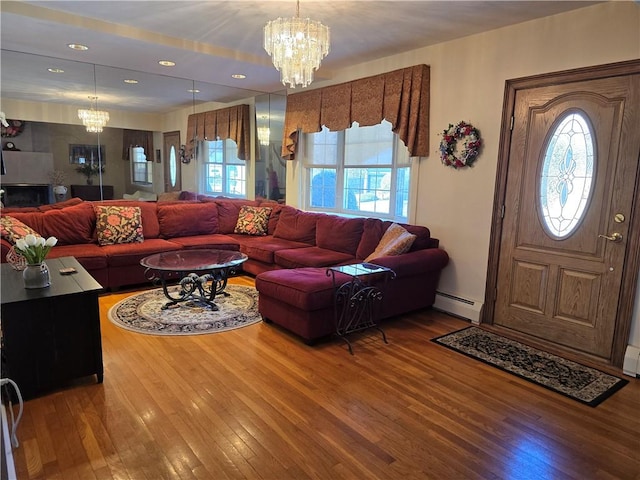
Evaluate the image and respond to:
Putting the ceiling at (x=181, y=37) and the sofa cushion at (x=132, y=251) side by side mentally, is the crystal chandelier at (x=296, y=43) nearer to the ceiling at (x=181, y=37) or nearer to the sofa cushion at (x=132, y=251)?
the ceiling at (x=181, y=37)

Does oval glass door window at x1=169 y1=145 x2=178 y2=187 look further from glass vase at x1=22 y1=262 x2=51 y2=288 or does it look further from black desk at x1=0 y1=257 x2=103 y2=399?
glass vase at x1=22 y1=262 x2=51 y2=288

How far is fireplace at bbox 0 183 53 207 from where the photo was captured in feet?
14.8

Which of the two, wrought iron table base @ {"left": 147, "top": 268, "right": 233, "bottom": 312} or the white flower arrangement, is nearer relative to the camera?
the white flower arrangement

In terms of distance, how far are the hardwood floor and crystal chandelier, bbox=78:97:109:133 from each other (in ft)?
9.73

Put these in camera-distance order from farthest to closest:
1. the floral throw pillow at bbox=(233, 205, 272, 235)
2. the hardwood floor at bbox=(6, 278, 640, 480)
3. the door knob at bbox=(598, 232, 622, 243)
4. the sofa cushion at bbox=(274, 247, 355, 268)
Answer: the floral throw pillow at bbox=(233, 205, 272, 235), the sofa cushion at bbox=(274, 247, 355, 268), the door knob at bbox=(598, 232, 622, 243), the hardwood floor at bbox=(6, 278, 640, 480)

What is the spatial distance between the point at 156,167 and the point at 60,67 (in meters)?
1.55

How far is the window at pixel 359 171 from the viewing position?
4730mm

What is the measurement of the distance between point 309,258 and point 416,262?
113 cm

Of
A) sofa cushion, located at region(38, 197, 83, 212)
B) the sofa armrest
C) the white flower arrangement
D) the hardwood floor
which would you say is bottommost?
the hardwood floor

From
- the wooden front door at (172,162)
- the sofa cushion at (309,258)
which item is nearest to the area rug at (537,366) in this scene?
the sofa cushion at (309,258)

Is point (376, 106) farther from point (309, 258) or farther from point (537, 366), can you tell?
point (537, 366)

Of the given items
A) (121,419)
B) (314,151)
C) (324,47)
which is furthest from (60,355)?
(314,151)

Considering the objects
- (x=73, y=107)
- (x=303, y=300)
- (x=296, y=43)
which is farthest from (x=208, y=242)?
(x=296, y=43)

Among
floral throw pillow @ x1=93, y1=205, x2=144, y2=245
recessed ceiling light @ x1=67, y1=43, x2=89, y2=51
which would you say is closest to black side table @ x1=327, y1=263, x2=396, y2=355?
floral throw pillow @ x1=93, y1=205, x2=144, y2=245
